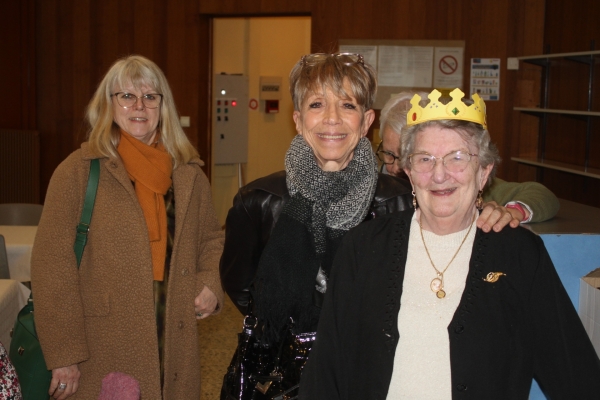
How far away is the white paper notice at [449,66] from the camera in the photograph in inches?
267

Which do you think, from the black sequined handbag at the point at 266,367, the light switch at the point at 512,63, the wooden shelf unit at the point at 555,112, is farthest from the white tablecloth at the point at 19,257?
the light switch at the point at 512,63

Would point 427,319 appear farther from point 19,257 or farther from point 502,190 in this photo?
point 19,257

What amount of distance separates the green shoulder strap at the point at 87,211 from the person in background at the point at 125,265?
0.02 metres

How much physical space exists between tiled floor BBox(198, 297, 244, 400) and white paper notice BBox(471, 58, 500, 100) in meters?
3.31

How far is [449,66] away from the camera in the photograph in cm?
679

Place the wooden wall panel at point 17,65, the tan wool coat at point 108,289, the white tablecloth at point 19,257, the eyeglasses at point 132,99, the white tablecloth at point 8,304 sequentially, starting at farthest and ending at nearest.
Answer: the wooden wall panel at point 17,65, the white tablecloth at point 19,257, the white tablecloth at point 8,304, the eyeglasses at point 132,99, the tan wool coat at point 108,289

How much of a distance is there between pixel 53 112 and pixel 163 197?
576 centimetres

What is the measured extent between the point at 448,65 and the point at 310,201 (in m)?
5.31

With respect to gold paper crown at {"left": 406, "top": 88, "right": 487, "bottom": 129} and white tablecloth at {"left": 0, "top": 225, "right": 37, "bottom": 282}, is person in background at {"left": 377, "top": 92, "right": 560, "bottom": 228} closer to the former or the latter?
gold paper crown at {"left": 406, "top": 88, "right": 487, "bottom": 129}

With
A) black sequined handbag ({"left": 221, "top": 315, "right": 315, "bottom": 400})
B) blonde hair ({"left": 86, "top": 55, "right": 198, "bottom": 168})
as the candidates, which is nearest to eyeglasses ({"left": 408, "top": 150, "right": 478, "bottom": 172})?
black sequined handbag ({"left": 221, "top": 315, "right": 315, "bottom": 400})

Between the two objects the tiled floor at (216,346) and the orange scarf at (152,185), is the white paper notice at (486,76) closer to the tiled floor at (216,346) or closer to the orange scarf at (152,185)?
the tiled floor at (216,346)

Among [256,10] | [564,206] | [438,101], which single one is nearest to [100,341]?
[438,101]

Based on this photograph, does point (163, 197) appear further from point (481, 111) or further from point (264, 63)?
point (264, 63)

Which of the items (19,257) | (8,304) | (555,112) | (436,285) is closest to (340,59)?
(436,285)
